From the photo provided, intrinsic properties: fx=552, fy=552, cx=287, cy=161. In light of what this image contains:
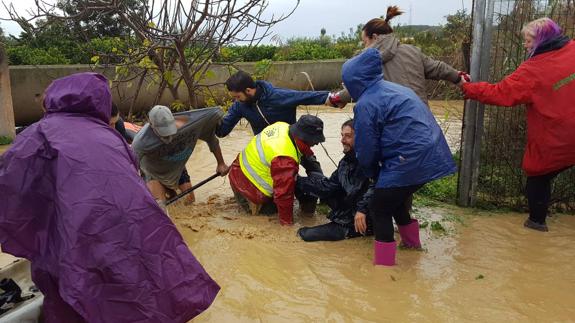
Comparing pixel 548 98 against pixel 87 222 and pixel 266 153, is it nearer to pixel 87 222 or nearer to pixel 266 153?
pixel 266 153

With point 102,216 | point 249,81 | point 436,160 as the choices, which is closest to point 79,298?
point 102,216

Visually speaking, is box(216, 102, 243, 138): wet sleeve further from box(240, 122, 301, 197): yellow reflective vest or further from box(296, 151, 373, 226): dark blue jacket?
box(296, 151, 373, 226): dark blue jacket

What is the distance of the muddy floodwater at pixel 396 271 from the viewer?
3.26 metres

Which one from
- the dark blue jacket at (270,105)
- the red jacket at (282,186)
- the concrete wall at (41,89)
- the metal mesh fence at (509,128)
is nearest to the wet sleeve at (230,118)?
the dark blue jacket at (270,105)

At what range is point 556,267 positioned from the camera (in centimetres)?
383

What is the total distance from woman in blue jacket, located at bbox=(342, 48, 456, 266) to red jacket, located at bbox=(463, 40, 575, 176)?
93cm

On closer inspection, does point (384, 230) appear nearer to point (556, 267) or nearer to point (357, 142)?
point (357, 142)

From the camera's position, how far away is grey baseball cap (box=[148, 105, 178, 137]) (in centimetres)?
442

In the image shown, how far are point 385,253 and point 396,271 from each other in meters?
0.14

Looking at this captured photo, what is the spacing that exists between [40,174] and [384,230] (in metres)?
2.32

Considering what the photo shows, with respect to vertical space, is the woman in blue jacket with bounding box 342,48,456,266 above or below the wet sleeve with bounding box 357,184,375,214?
above

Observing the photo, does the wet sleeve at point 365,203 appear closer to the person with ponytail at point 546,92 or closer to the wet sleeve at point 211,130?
the person with ponytail at point 546,92

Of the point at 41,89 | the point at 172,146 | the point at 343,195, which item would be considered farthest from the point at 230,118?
the point at 41,89

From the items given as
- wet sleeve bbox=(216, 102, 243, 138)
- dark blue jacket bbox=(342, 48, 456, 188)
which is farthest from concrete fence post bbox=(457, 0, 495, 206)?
wet sleeve bbox=(216, 102, 243, 138)
